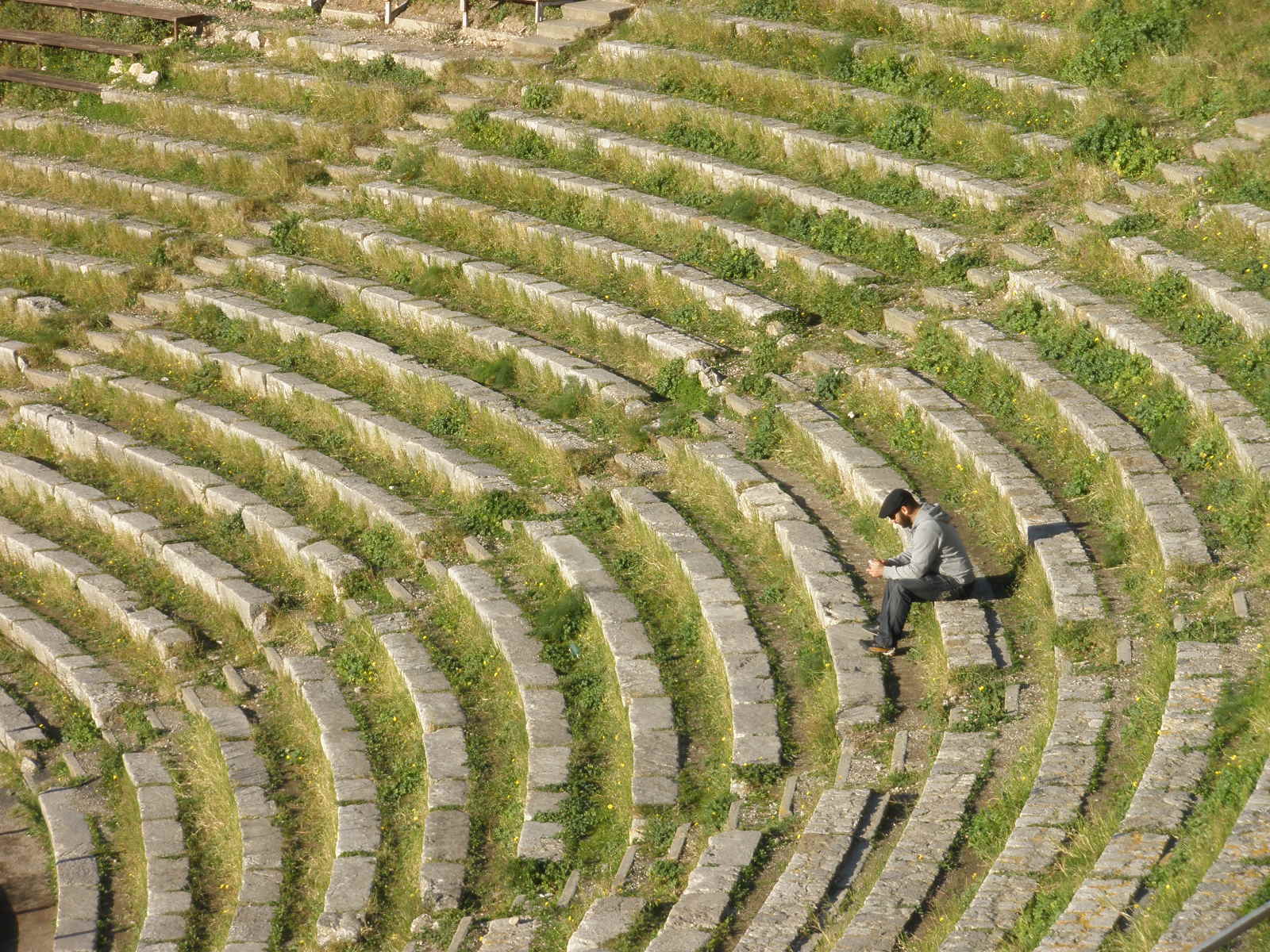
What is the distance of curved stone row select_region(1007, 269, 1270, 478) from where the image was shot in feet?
29.7

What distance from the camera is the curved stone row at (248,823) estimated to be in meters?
8.17

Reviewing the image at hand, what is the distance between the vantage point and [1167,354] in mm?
10148

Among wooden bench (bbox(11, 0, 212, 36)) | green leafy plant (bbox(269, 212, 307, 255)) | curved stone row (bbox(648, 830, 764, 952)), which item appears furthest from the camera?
wooden bench (bbox(11, 0, 212, 36))

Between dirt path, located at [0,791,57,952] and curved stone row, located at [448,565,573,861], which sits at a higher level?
curved stone row, located at [448,565,573,861]

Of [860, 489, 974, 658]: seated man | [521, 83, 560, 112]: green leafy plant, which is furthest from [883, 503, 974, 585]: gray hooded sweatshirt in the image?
[521, 83, 560, 112]: green leafy plant

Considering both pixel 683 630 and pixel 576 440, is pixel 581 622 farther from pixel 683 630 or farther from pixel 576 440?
pixel 576 440

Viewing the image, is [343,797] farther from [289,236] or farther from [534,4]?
[534,4]

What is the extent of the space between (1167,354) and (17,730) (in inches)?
321

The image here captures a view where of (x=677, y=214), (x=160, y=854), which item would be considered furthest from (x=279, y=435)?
(x=160, y=854)

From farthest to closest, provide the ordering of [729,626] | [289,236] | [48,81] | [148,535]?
[48,81] < [289,236] < [148,535] < [729,626]

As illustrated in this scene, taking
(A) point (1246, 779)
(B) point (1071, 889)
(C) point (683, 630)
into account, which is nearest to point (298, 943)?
(C) point (683, 630)

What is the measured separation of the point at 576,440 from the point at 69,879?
15.0 ft

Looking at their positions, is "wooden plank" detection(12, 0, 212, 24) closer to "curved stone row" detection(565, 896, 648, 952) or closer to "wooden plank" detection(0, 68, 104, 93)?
"wooden plank" detection(0, 68, 104, 93)

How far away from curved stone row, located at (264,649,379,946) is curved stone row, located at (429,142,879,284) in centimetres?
509
